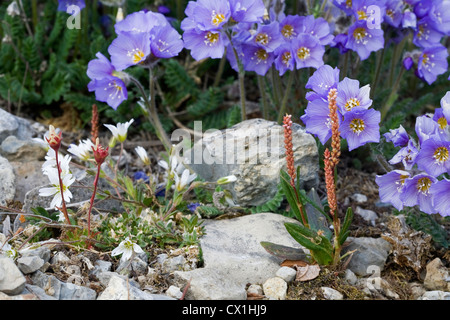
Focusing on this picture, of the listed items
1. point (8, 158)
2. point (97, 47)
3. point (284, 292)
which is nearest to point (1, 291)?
point (284, 292)

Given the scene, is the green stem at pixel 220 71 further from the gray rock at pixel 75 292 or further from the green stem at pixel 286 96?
the gray rock at pixel 75 292

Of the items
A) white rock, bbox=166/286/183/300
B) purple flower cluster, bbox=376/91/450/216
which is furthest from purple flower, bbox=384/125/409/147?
white rock, bbox=166/286/183/300

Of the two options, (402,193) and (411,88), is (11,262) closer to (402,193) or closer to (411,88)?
(402,193)

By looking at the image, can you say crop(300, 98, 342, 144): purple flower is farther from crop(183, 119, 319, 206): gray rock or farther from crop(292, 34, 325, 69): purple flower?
crop(292, 34, 325, 69): purple flower

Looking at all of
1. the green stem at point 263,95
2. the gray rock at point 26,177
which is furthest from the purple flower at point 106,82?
the green stem at point 263,95

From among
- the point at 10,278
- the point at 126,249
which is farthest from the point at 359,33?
the point at 10,278

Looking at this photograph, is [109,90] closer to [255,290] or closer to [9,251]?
[9,251]
